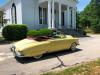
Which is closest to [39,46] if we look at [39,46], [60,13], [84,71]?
[39,46]

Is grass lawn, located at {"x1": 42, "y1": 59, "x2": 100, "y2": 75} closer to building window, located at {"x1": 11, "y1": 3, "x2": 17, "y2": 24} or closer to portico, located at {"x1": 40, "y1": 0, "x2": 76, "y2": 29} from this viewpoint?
portico, located at {"x1": 40, "y1": 0, "x2": 76, "y2": 29}

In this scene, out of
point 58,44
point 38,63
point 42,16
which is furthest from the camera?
point 42,16

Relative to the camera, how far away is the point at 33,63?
9812 millimetres

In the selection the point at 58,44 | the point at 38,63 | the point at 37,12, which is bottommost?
the point at 38,63

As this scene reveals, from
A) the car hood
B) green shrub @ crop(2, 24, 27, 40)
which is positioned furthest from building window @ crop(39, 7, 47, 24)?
the car hood

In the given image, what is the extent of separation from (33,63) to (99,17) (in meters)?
33.9

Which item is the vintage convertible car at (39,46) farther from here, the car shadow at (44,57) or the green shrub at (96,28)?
the green shrub at (96,28)

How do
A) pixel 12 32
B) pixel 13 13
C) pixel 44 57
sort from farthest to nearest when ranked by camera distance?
pixel 13 13
pixel 12 32
pixel 44 57

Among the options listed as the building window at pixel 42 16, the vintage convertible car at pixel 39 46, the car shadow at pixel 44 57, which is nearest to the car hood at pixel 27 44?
the vintage convertible car at pixel 39 46

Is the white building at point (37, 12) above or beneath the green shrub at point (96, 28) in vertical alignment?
above

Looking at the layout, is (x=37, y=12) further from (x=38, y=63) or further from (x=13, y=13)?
(x=38, y=63)

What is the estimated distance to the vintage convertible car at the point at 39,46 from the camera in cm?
1003

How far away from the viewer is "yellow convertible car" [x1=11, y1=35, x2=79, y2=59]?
1003 centimetres

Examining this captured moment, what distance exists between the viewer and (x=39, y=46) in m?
10.5
